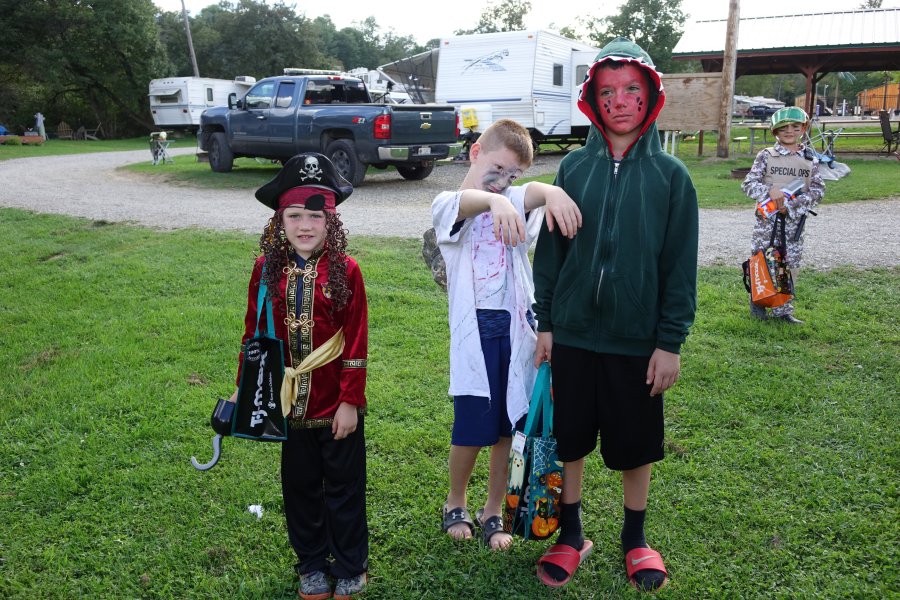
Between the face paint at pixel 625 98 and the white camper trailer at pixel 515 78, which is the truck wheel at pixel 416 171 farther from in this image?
the face paint at pixel 625 98

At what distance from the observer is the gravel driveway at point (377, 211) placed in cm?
798

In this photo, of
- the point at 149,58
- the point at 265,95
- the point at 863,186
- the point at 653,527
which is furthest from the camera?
the point at 149,58

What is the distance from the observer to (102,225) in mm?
9969

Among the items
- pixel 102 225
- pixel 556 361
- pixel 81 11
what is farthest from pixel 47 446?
pixel 81 11

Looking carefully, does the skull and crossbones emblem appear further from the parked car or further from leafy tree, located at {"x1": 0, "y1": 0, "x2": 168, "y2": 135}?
the parked car

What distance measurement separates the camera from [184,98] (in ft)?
112

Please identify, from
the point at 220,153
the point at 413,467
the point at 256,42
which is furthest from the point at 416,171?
the point at 256,42

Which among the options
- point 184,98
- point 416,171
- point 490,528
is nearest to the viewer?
point 490,528

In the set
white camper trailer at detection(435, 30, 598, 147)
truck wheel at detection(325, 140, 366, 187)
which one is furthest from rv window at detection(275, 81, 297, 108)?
white camper trailer at detection(435, 30, 598, 147)

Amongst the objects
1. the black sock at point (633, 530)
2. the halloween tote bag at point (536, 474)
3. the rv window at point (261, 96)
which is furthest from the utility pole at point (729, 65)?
the halloween tote bag at point (536, 474)

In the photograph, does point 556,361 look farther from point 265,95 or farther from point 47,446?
point 265,95

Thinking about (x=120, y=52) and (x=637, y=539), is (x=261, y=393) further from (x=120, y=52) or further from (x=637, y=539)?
(x=120, y=52)

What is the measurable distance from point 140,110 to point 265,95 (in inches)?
1219

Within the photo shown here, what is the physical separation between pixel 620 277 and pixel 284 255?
1.23 m
